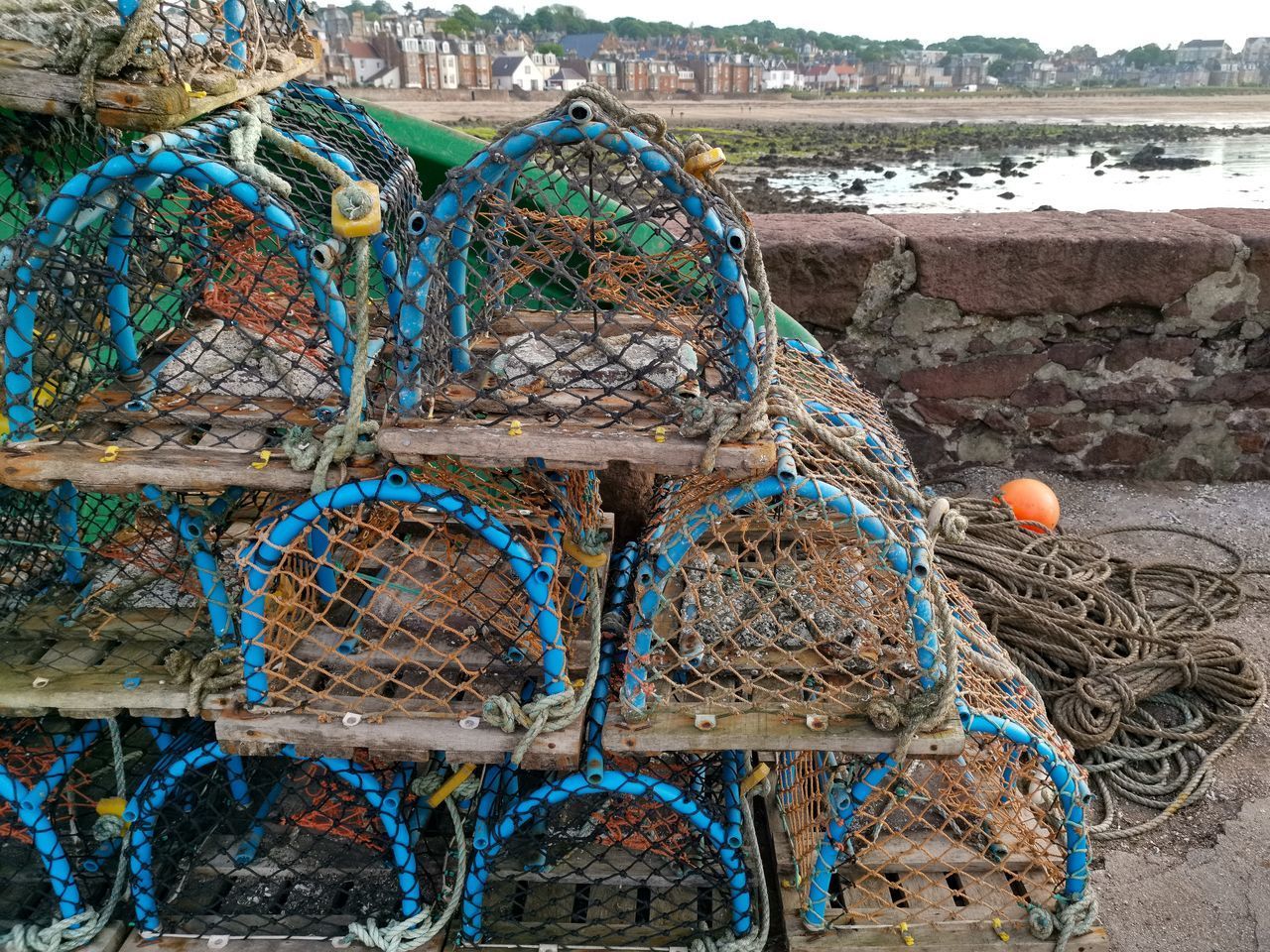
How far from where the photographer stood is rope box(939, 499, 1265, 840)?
2.54m

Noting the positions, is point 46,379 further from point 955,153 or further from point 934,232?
point 955,153

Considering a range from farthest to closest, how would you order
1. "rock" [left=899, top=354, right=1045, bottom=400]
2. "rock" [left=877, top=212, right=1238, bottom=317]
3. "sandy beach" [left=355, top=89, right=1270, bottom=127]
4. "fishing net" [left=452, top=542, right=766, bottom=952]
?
"sandy beach" [left=355, top=89, right=1270, bottom=127], "rock" [left=899, top=354, right=1045, bottom=400], "rock" [left=877, top=212, right=1238, bottom=317], "fishing net" [left=452, top=542, right=766, bottom=952]

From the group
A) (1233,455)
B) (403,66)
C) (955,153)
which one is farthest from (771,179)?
(403,66)

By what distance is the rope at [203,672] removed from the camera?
1708mm

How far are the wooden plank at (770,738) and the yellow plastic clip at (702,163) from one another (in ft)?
3.15

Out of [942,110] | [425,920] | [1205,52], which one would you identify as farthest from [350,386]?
[1205,52]

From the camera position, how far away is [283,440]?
160 centimetres

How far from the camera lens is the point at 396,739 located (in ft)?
5.39

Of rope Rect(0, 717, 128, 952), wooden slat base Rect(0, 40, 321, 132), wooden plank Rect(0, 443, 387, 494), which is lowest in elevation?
rope Rect(0, 717, 128, 952)

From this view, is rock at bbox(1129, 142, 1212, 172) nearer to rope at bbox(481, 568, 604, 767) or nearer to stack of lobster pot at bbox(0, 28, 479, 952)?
stack of lobster pot at bbox(0, 28, 479, 952)

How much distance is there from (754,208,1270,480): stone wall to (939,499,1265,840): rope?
0.55m

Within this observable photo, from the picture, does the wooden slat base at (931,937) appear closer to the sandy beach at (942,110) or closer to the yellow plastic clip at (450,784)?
the yellow plastic clip at (450,784)

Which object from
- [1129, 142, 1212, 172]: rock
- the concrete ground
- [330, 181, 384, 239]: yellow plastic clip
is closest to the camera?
[330, 181, 384, 239]: yellow plastic clip

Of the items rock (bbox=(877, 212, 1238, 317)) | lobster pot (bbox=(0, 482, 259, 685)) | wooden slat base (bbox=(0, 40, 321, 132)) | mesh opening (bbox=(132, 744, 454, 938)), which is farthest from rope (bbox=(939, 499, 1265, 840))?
wooden slat base (bbox=(0, 40, 321, 132))
